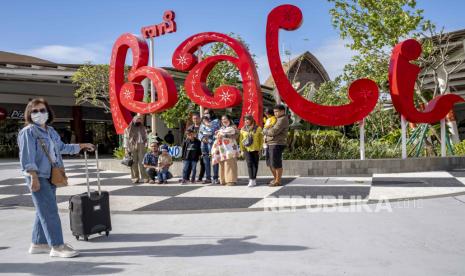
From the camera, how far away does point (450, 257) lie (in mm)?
4105

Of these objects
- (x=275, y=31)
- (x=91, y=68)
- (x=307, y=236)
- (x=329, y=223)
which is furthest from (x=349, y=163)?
(x=91, y=68)

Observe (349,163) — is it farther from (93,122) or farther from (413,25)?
(93,122)

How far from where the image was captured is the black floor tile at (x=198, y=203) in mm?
7215

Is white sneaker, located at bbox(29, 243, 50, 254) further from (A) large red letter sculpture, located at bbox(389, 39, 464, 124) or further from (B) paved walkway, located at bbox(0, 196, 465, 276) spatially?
(A) large red letter sculpture, located at bbox(389, 39, 464, 124)

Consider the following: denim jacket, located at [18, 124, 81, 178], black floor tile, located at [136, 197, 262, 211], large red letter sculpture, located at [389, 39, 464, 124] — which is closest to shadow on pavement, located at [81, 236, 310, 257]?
denim jacket, located at [18, 124, 81, 178]

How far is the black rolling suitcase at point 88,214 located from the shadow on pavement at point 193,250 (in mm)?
379

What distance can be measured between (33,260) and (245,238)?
203cm

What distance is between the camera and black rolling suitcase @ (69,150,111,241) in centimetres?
505

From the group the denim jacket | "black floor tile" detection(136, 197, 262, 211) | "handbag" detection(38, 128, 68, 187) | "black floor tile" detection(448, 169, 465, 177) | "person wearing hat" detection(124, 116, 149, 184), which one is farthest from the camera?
"black floor tile" detection(448, 169, 465, 177)

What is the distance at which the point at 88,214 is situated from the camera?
5.09m

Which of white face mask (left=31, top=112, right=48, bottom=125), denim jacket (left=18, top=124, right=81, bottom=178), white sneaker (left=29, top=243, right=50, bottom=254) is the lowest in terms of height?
white sneaker (left=29, top=243, right=50, bottom=254)

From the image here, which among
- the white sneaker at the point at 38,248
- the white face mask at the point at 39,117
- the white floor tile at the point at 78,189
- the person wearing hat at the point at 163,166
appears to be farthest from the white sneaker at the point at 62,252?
the person wearing hat at the point at 163,166

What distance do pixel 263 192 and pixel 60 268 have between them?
5087mm

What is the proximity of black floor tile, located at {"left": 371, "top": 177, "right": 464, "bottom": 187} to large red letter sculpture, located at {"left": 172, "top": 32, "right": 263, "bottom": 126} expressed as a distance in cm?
320
